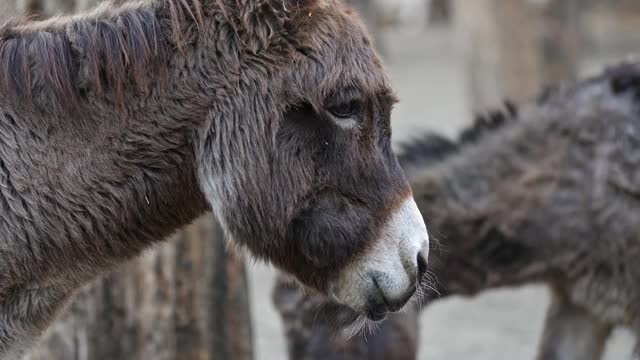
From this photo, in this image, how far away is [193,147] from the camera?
2727 mm

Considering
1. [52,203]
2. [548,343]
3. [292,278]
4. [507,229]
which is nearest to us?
[52,203]

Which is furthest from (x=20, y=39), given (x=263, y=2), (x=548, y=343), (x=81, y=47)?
(x=548, y=343)

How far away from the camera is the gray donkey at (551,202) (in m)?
4.88

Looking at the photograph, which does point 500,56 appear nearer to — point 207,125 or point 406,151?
point 406,151

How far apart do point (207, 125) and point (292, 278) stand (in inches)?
20.1

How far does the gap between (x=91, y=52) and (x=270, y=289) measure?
19.1ft

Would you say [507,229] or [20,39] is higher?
[20,39]

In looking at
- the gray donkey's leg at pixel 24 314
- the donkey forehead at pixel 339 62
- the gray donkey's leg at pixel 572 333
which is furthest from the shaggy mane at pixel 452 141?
the gray donkey's leg at pixel 24 314

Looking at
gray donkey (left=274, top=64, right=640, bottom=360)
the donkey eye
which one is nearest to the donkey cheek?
the donkey eye

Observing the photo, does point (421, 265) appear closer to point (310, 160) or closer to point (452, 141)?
point (310, 160)

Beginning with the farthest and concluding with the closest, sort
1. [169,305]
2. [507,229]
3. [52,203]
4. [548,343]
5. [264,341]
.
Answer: [264,341] → [548,343] → [507,229] → [169,305] → [52,203]

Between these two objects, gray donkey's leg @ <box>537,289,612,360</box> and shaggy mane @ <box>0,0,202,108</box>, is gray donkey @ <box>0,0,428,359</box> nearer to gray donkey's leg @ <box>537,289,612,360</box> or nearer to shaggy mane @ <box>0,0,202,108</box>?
shaggy mane @ <box>0,0,202,108</box>

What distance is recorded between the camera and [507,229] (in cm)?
498

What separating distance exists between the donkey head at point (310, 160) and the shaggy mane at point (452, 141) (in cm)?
244
